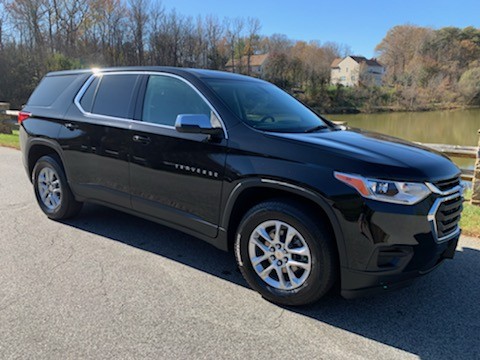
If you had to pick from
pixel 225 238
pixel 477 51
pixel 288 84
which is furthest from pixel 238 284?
pixel 477 51

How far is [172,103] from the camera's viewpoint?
12.3 feet

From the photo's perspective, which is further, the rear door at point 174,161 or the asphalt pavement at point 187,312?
the rear door at point 174,161

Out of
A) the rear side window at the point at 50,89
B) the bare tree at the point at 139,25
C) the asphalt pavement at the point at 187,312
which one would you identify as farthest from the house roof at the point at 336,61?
the asphalt pavement at the point at 187,312

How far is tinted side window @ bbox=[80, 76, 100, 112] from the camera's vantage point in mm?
4402

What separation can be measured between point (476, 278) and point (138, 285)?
3.04 metres

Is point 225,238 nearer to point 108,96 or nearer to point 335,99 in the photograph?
point 108,96

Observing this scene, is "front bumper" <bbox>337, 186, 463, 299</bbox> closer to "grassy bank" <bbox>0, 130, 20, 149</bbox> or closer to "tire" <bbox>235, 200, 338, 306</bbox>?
"tire" <bbox>235, 200, 338, 306</bbox>

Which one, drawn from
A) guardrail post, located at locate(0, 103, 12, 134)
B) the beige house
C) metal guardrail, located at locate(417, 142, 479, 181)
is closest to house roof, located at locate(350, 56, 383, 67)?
the beige house

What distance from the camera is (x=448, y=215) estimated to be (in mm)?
2893

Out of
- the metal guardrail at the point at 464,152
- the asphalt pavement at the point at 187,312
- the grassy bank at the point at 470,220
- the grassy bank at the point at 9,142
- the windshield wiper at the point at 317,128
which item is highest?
the windshield wiper at the point at 317,128

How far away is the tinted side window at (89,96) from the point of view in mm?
4402

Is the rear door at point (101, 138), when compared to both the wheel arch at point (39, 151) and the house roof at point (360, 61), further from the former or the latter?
the house roof at point (360, 61)

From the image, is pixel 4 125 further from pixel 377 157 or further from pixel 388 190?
pixel 388 190

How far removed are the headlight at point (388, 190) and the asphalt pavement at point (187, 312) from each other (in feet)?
3.15
